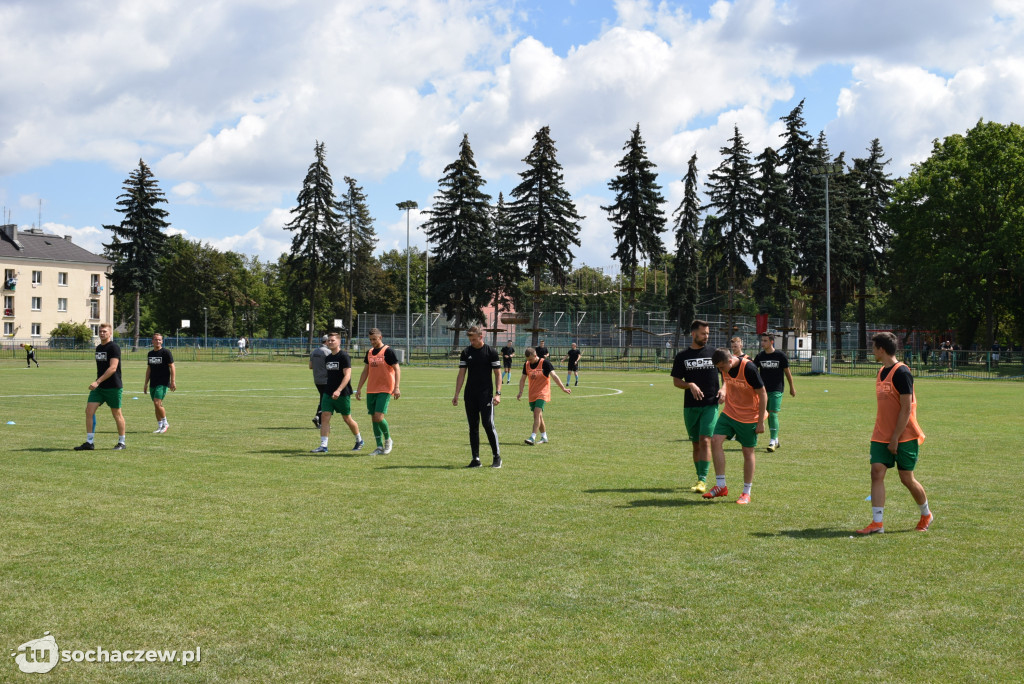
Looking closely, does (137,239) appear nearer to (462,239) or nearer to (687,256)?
(462,239)

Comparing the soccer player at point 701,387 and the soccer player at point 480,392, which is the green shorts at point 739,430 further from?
the soccer player at point 480,392

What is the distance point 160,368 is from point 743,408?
1110 centimetres

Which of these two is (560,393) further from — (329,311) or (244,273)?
(244,273)

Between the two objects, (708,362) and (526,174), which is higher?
(526,174)

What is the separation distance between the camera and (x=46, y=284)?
9925cm

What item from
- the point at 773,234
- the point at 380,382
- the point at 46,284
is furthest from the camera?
the point at 46,284

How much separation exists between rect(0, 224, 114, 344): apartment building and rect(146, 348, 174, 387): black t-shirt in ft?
284

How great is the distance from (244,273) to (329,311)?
17201 millimetres

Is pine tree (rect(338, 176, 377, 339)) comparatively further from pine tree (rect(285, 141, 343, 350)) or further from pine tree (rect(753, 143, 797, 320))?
pine tree (rect(753, 143, 797, 320))

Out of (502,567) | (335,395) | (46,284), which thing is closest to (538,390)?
(335,395)

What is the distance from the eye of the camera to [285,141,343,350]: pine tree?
79.8 m

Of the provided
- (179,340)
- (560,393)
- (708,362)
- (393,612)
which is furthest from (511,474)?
(179,340)

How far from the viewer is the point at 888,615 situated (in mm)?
5707

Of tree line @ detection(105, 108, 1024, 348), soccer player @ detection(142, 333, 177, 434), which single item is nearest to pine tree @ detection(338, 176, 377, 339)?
tree line @ detection(105, 108, 1024, 348)
